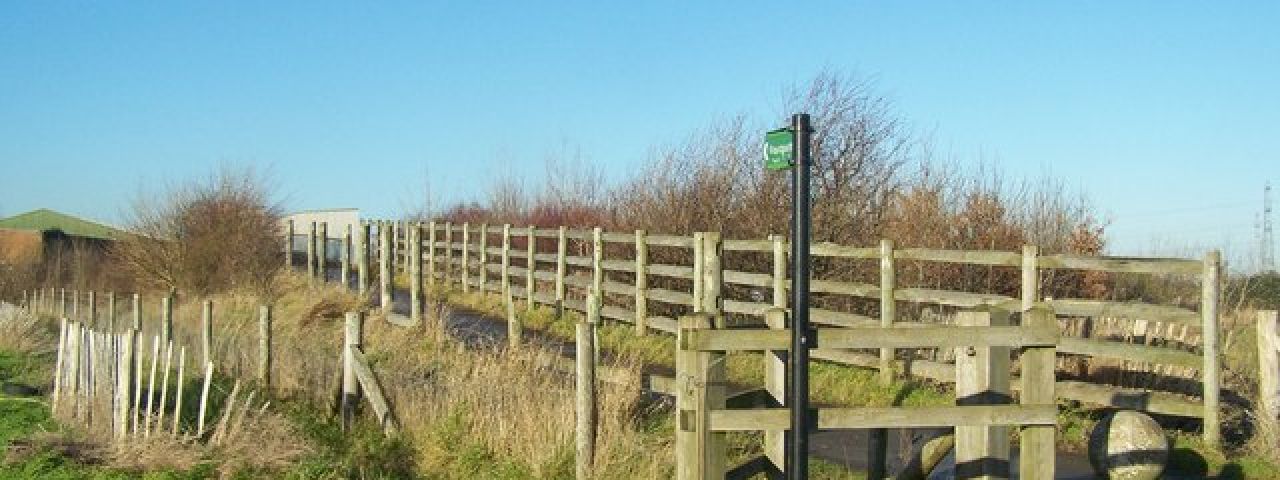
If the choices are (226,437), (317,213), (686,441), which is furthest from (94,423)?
(317,213)

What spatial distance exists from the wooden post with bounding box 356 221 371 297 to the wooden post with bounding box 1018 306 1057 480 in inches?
737

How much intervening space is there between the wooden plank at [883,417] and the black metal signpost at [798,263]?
0.41 ft

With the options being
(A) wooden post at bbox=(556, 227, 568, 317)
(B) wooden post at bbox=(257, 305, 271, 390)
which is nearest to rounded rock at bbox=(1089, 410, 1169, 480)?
A: (B) wooden post at bbox=(257, 305, 271, 390)

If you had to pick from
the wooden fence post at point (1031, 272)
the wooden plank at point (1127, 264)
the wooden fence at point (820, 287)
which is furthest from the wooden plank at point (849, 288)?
the wooden plank at point (1127, 264)

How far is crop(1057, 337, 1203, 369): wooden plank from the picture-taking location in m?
10.0

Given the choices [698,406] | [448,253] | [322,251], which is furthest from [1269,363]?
[322,251]

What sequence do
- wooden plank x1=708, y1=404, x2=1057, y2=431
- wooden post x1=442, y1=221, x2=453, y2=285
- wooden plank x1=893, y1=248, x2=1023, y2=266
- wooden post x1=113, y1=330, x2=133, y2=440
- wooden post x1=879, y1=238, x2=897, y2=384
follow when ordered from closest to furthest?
wooden plank x1=708, y1=404, x2=1057, y2=431 < wooden post x1=113, y1=330, x2=133, y2=440 < wooden plank x1=893, y1=248, x2=1023, y2=266 < wooden post x1=879, y1=238, x2=897, y2=384 < wooden post x1=442, y1=221, x2=453, y2=285

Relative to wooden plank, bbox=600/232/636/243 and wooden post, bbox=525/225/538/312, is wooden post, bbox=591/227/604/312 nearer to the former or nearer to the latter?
wooden plank, bbox=600/232/636/243

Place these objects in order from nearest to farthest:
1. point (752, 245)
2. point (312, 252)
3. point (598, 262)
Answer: point (752, 245) → point (598, 262) → point (312, 252)

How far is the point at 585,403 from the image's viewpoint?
26.7ft

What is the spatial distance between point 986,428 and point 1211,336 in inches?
172

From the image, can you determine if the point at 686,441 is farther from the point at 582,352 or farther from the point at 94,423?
the point at 94,423

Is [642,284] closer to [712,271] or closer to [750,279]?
[712,271]

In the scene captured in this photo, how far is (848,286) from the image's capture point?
13.5 metres
